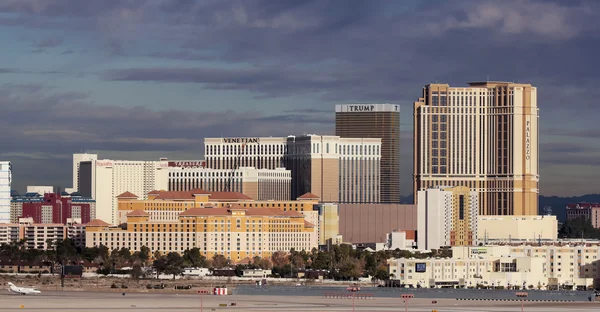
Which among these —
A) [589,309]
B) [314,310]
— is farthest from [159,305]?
[589,309]

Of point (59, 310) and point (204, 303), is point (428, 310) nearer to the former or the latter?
point (204, 303)

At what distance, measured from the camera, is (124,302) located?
197375mm

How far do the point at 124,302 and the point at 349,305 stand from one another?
28.1 meters

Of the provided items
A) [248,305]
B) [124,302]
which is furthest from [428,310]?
[124,302]

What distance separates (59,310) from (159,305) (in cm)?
1701

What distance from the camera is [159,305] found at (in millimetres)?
190750

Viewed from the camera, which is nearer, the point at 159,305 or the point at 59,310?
the point at 59,310

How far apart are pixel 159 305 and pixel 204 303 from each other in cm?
833

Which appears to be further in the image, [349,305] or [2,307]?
[349,305]

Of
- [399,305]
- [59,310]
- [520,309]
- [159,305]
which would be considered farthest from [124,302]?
[520,309]

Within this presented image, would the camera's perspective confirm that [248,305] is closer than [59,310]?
No

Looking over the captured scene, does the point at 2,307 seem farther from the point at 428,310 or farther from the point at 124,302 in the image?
the point at 428,310

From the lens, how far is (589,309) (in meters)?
194

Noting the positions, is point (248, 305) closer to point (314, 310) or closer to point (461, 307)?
point (314, 310)
